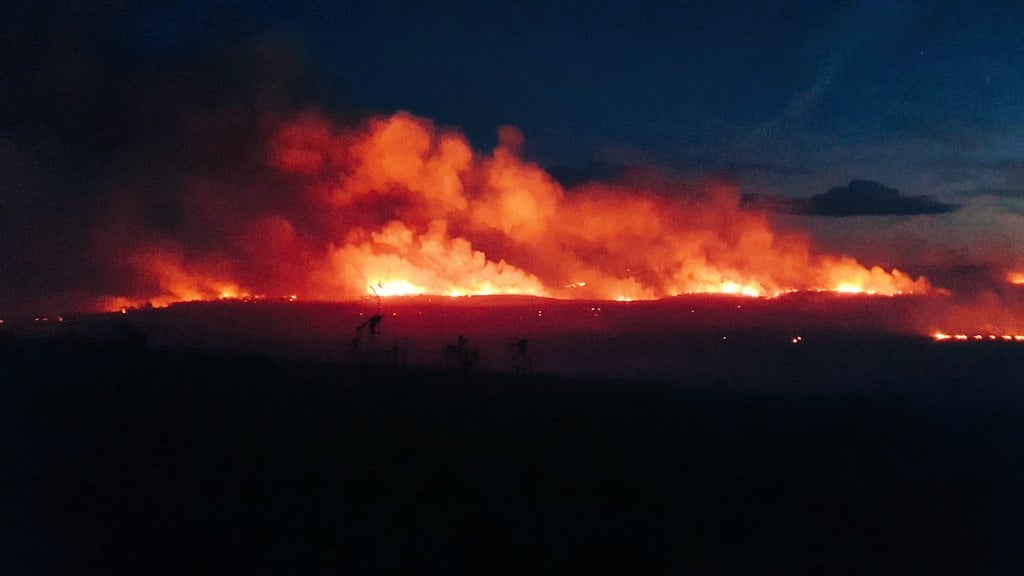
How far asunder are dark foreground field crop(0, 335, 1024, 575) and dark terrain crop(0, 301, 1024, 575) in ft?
0.08

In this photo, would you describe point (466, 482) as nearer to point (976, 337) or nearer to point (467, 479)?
point (467, 479)

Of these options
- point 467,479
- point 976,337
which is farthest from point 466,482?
point 976,337

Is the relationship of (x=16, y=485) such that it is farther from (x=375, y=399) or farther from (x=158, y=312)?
(x=158, y=312)

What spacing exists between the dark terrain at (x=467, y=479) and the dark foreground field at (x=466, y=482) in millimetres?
26

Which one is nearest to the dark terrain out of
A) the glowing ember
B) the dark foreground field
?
the dark foreground field

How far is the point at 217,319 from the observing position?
29.4 m

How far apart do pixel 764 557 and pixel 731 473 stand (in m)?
1.39

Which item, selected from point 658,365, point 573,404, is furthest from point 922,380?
point 573,404

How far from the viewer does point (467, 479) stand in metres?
8.49

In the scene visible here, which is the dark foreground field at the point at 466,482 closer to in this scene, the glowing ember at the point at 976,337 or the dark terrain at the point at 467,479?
the dark terrain at the point at 467,479

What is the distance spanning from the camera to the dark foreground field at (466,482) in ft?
24.7

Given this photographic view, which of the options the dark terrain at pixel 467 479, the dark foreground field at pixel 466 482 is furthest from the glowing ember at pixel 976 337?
the dark foreground field at pixel 466 482

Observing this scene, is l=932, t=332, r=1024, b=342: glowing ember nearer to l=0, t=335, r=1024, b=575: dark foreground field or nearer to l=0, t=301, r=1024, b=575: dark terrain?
l=0, t=301, r=1024, b=575: dark terrain

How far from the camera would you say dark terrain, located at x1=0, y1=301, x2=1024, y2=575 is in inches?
296
